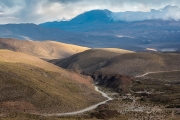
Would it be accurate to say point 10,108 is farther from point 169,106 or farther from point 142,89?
point 142,89

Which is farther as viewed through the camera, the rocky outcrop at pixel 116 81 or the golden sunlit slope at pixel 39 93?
the rocky outcrop at pixel 116 81

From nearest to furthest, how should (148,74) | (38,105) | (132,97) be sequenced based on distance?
(38,105) < (132,97) < (148,74)

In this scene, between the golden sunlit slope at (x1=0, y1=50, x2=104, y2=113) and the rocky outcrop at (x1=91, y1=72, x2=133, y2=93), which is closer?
the golden sunlit slope at (x1=0, y1=50, x2=104, y2=113)

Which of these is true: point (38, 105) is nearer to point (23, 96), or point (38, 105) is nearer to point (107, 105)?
point (23, 96)

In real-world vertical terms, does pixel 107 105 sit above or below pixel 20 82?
below

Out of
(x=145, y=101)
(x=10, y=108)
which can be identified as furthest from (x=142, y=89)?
(x=10, y=108)

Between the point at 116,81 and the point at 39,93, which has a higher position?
the point at 39,93

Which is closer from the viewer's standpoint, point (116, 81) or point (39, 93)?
point (39, 93)

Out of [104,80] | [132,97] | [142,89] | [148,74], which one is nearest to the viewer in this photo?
[132,97]

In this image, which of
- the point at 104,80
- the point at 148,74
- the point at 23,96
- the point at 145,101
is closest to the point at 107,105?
the point at 145,101

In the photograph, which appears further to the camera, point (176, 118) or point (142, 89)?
point (142, 89)
